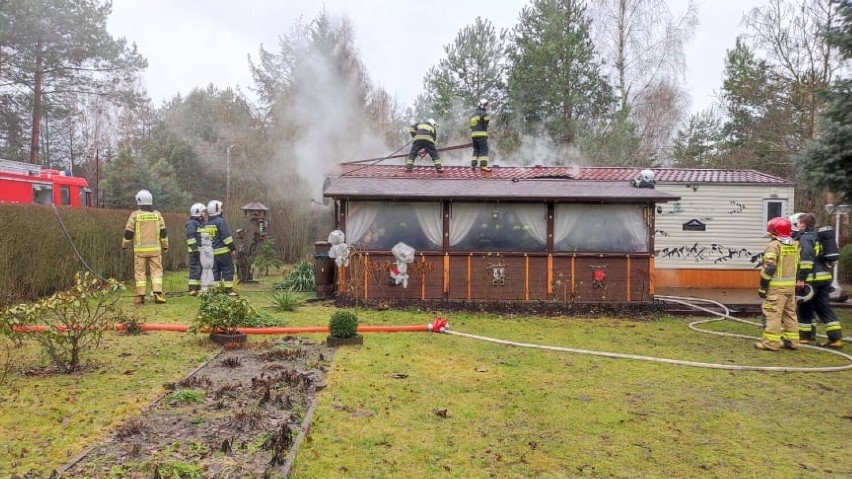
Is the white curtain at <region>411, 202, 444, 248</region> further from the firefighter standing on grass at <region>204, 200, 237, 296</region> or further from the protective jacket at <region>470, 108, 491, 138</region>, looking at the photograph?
the firefighter standing on grass at <region>204, 200, 237, 296</region>

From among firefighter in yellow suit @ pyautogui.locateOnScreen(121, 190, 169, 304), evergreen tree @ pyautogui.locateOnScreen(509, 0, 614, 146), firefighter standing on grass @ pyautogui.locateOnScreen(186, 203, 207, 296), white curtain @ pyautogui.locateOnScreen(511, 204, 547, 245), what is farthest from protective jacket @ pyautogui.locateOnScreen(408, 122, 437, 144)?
evergreen tree @ pyautogui.locateOnScreen(509, 0, 614, 146)

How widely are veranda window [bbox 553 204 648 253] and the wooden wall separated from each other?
28 cm

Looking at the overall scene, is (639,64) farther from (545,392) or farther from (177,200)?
(545,392)

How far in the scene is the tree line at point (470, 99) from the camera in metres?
22.7

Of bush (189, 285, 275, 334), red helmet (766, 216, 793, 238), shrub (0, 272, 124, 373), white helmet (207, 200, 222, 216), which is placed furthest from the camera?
white helmet (207, 200, 222, 216)

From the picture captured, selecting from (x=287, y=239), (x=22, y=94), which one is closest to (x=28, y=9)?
(x=22, y=94)

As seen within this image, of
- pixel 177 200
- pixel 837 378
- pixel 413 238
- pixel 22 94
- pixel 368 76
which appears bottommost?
pixel 837 378

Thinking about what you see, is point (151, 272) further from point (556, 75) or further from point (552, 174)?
point (556, 75)

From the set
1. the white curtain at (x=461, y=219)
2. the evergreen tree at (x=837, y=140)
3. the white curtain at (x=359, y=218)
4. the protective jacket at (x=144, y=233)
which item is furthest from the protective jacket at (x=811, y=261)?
the protective jacket at (x=144, y=233)

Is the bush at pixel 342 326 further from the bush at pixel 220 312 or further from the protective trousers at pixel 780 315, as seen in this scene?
the protective trousers at pixel 780 315

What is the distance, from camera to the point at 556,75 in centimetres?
2508

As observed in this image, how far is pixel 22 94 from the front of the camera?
2412 cm

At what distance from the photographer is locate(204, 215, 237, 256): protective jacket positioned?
11.6 metres

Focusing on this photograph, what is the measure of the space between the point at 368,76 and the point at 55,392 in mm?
24377
